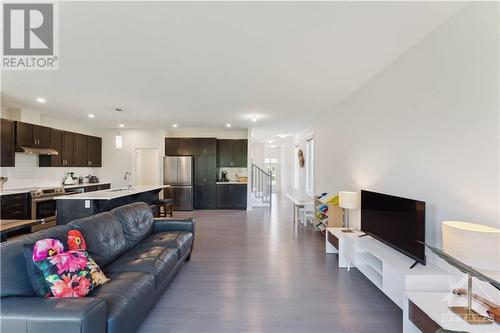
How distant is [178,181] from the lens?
7.93 metres

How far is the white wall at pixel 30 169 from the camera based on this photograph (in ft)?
17.6

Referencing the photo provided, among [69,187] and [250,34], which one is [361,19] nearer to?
[250,34]

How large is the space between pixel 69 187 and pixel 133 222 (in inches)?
169

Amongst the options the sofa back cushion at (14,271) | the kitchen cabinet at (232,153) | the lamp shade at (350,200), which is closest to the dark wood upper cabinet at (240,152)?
the kitchen cabinet at (232,153)

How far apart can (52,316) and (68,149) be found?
262 inches

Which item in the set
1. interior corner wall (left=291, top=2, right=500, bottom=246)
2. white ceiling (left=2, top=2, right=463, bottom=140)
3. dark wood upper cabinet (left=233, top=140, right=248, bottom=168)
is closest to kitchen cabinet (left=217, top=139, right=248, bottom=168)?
dark wood upper cabinet (left=233, top=140, right=248, bottom=168)

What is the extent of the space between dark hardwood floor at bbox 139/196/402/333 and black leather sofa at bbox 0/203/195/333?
31 cm

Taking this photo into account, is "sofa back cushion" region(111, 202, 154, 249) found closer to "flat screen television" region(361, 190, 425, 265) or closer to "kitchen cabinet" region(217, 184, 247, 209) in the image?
"flat screen television" region(361, 190, 425, 265)

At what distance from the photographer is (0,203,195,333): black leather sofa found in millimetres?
1384

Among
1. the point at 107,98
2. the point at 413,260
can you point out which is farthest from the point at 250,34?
the point at 107,98

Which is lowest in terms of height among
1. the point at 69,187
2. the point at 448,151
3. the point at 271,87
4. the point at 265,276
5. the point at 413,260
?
the point at 265,276

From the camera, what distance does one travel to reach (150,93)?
4348 millimetres

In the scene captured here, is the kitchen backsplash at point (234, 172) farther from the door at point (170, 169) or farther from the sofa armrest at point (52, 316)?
the sofa armrest at point (52, 316)

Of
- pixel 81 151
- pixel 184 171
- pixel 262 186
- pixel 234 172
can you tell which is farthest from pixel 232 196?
pixel 81 151
